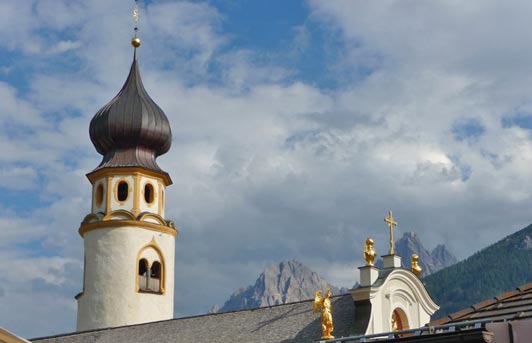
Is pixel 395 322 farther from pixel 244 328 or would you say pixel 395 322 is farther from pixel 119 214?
pixel 119 214

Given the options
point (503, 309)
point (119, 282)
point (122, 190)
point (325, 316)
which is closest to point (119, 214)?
point (122, 190)

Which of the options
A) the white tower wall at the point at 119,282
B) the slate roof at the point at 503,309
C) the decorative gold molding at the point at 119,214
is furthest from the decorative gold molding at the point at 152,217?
the slate roof at the point at 503,309

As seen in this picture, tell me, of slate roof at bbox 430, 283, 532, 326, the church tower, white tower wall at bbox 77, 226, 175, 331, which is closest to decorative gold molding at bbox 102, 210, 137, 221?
the church tower

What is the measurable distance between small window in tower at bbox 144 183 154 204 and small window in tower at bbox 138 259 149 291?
285cm

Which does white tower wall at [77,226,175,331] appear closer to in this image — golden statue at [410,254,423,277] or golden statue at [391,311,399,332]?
golden statue at [410,254,423,277]

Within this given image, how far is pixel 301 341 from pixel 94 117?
19.2 meters

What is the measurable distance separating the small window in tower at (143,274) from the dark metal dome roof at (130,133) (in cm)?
439

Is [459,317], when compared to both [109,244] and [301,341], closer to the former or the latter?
[301,341]

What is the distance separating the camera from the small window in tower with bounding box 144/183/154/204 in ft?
149

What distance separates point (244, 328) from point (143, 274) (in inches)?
409

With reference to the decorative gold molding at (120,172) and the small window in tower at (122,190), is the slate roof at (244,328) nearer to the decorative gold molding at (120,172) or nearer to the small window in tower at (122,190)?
the small window in tower at (122,190)

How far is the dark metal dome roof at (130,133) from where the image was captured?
45.7 m

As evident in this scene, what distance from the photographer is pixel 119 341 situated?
39375 mm

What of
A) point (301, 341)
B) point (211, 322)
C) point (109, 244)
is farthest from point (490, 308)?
point (109, 244)
